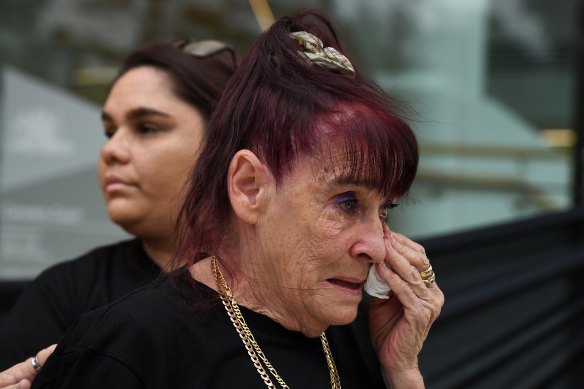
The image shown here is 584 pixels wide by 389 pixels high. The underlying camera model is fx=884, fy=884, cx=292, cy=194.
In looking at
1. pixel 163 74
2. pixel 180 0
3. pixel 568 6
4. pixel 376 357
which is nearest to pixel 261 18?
pixel 180 0

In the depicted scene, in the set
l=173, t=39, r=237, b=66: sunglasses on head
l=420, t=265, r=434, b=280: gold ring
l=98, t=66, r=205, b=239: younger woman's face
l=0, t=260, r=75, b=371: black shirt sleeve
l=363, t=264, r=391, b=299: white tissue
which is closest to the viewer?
l=363, t=264, r=391, b=299: white tissue

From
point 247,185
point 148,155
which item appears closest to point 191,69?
point 148,155

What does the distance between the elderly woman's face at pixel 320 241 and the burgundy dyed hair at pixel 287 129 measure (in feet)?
0.10

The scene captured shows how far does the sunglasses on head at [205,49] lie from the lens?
6.88 feet

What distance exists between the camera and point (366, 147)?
4.49 feet

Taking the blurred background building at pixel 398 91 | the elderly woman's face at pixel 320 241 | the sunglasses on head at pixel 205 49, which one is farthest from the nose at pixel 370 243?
the blurred background building at pixel 398 91

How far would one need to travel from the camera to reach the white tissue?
1476mm

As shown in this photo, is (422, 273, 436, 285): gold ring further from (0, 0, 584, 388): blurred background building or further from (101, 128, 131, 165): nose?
(0, 0, 584, 388): blurred background building

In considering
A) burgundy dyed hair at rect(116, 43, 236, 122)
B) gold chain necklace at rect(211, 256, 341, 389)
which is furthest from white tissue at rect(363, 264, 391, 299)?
burgundy dyed hair at rect(116, 43, 236, 122)

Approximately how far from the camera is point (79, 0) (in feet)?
15.5

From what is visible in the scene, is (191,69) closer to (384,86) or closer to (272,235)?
(272,235)

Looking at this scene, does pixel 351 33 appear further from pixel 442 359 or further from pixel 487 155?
pixel 442 359

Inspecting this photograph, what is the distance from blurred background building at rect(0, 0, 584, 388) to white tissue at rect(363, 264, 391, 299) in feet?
8.74

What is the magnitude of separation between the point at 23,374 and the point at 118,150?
630mm
